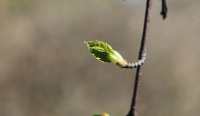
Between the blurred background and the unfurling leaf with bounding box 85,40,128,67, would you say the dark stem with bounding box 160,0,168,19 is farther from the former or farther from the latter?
the blurred background

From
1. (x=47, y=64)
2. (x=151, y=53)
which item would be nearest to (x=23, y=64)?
(x=47, y=64)

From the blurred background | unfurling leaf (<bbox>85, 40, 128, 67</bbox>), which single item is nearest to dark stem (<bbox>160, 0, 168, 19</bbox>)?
unfurling leaf (<bbox>85, 40, 128, 67</bbox>)

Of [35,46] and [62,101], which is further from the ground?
[35,46]

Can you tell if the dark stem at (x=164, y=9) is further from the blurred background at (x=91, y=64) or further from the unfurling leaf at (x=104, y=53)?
the blurred background at (x=91, y=64)

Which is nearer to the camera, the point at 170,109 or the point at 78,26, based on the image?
the point at 170,109

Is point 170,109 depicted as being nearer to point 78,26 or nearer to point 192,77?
point 192,77

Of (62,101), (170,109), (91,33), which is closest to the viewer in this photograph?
(170,109)

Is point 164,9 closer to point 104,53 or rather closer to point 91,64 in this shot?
point 104,53
